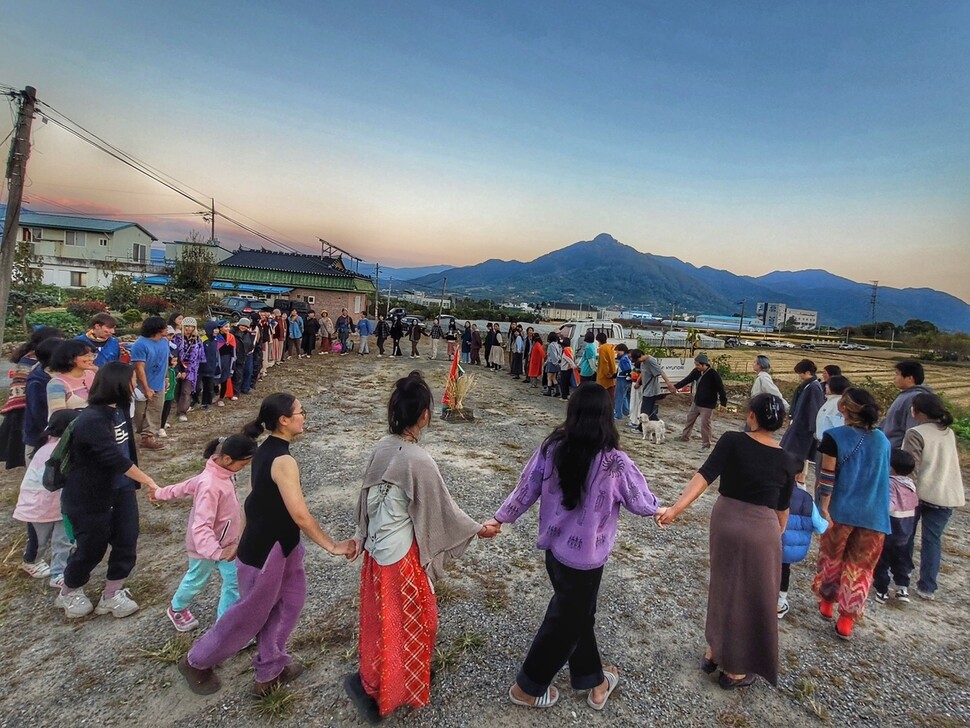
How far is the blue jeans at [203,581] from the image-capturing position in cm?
274

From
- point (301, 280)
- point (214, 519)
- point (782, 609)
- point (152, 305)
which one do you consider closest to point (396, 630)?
point (214, 519)

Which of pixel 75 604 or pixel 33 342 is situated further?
pixel 33 342

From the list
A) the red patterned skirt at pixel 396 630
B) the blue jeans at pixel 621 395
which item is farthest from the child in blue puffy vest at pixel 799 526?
the blue jeans at pixel 621 395

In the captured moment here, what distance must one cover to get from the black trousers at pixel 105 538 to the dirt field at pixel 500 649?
33cm

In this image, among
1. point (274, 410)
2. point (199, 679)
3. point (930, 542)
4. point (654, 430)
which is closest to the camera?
point (274, 410)

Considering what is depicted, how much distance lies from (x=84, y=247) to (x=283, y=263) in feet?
69.2

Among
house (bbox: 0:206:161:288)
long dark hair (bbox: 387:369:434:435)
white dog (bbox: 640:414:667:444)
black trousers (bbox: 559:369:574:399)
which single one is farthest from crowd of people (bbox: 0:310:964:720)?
house (bbox: 0:206:161:288)

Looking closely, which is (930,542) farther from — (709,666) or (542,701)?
(542,701)

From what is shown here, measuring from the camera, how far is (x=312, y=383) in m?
11.5

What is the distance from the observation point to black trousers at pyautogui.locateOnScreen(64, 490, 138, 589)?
279cm

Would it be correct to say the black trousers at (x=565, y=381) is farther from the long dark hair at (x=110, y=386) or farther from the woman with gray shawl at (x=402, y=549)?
the long dark hair at (x=110, y=386)

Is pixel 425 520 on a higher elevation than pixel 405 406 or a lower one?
lower

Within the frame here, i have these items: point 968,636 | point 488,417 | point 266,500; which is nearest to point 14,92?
point 488,417

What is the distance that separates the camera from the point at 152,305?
22.9 m
